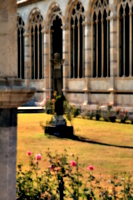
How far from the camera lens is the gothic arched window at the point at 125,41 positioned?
20328 millimetres

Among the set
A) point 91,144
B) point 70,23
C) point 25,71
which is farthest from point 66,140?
point 25,71

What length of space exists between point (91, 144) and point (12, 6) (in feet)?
28.3

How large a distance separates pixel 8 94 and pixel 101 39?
63.3 feet

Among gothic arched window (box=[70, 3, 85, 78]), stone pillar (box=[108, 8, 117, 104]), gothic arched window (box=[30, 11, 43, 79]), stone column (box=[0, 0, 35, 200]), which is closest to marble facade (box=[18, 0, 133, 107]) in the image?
stone pillar (box=[108, 8, 117, 104])

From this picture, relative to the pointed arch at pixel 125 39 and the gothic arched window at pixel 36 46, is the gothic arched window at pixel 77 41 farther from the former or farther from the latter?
the gothic arched window at pixel 36 46

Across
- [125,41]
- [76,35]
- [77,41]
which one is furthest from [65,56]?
[125,41]

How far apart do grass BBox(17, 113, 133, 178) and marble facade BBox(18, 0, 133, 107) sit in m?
4.57

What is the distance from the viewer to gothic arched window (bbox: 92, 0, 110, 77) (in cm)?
2195

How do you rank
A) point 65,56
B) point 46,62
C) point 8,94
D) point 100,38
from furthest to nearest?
1. point 46,62
2. point 65,56
3. point 100,38
4. point 8,94

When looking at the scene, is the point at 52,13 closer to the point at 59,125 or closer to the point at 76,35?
the point at 76,35

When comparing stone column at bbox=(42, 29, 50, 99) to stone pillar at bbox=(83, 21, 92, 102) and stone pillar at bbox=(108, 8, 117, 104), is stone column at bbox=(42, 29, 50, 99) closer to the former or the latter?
stone pillar at bbox=(83, 21, 92, 102)

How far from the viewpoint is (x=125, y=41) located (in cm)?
2084

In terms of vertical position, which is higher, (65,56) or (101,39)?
(101,39)

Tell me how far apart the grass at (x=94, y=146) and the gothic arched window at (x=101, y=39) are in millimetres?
6096
